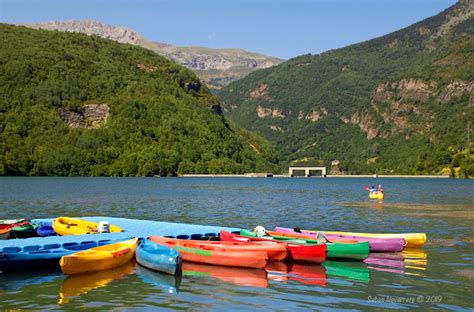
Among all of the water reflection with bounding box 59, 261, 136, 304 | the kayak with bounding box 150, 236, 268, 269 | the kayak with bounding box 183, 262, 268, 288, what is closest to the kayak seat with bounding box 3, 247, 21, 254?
the water reflection with bounding box 59, 261, 136, 304

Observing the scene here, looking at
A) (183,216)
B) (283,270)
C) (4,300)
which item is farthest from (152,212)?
(4,300)

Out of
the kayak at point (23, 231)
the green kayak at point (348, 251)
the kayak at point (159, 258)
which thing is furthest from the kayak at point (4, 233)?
the green kayak at point (348, 251)

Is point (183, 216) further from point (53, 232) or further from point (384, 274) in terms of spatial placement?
point (384, 274)

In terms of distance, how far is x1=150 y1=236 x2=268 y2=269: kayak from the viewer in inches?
1321

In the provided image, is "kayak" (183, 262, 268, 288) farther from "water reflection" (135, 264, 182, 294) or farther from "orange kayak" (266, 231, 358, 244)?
"orange kayak" (266, 231, 358, 244)

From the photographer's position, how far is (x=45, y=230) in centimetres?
4619

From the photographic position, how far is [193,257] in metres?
35.5

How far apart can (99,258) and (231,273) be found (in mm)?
7385

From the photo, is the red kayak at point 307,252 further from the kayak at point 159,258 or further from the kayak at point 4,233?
the kayak at point 4,233

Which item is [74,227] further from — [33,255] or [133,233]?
[33,255]

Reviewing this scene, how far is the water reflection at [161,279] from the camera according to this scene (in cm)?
2942

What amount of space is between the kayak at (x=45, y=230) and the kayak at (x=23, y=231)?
34 cm

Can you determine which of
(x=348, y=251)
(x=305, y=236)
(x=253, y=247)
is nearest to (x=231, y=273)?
(x=253, y=247)

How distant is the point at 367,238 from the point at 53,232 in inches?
942
